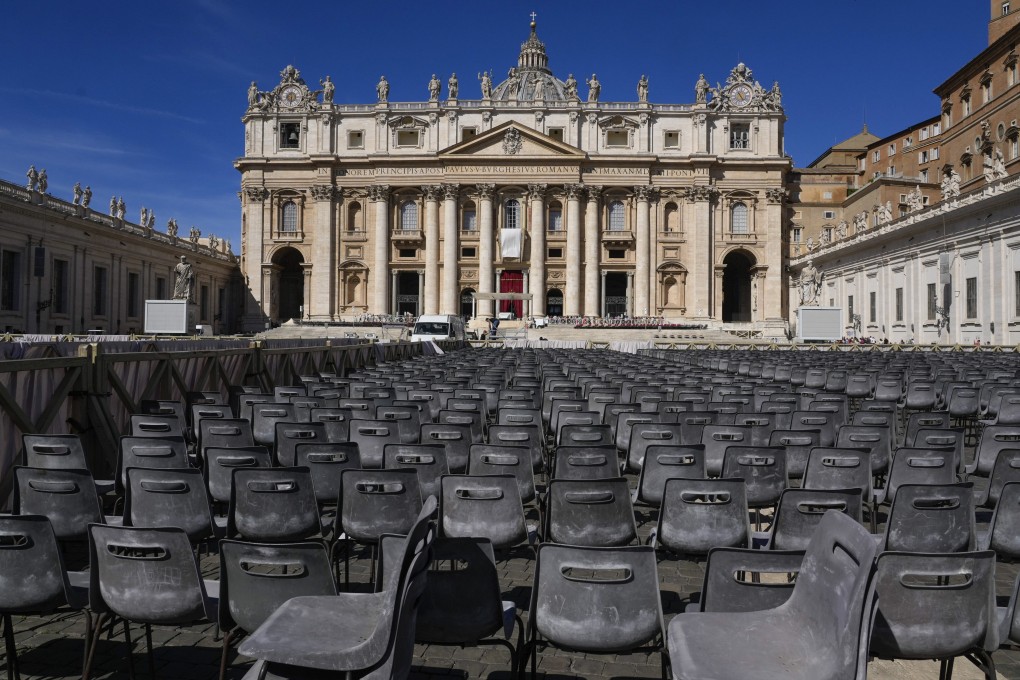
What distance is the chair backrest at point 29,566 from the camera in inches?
151

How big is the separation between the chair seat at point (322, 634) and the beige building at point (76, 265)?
43.9 metres

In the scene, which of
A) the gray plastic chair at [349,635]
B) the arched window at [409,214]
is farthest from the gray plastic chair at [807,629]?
the arched window at [409,214]

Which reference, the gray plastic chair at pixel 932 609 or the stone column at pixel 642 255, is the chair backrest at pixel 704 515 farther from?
the stone column at pixel 642 255

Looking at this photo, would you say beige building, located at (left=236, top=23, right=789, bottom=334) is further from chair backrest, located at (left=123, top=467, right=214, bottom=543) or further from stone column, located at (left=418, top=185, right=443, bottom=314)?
chair backrest, located at (left=123, top=467, right=214, bottom=543)

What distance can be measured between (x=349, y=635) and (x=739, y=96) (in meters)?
76.3

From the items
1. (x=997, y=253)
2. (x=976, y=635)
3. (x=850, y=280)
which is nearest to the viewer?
(x=976, y=635)

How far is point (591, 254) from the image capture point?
7000cm

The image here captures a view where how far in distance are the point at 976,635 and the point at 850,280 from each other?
6034 centimetres

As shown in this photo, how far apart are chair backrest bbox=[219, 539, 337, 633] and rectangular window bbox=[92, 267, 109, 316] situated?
52022 millimetres

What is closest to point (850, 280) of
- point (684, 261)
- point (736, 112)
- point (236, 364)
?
point (684, 261)

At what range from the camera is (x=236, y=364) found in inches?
573

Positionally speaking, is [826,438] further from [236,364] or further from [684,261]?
[684,261]

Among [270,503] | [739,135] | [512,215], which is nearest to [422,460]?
[270,503]

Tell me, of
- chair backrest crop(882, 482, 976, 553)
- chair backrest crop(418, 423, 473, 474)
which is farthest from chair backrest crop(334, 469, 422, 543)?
chair backrest crop(882, 482, 976, 553)
